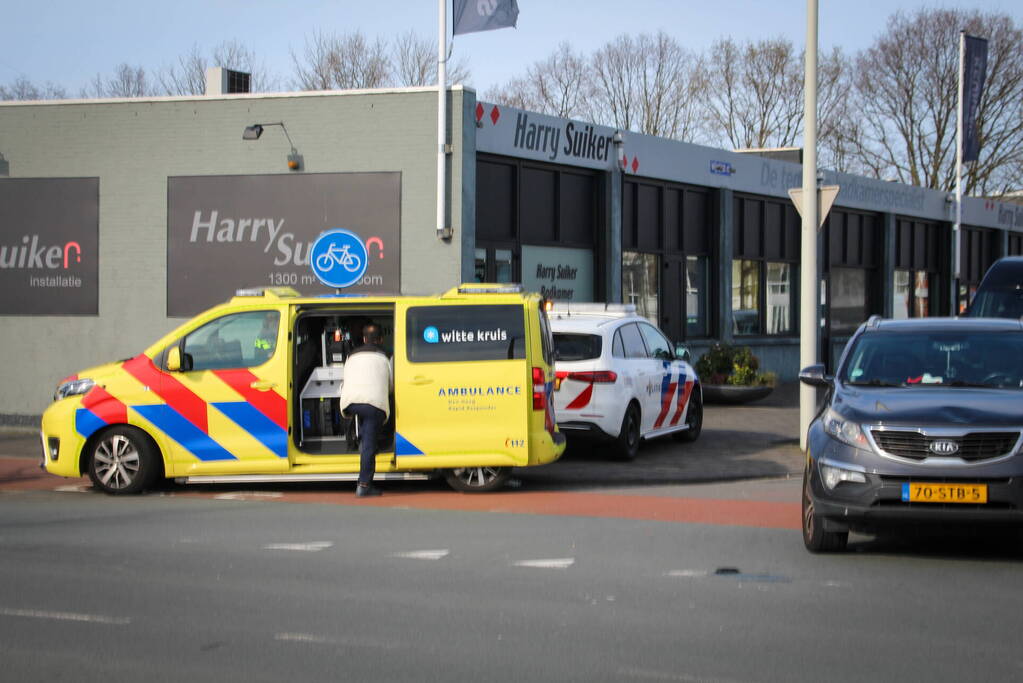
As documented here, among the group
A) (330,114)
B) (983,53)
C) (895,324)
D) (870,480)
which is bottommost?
(870,480)

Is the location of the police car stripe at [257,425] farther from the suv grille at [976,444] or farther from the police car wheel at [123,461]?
the suv grille at [976,444]

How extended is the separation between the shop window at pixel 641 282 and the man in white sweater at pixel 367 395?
11777 millimetres

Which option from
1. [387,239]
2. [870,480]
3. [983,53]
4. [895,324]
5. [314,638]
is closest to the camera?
[314,638]

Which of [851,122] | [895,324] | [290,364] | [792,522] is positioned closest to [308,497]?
[290,364]

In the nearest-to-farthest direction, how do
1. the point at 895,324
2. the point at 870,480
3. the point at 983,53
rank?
1. the point at 870,480
2. the point at 895,324
3. the point at 983,53

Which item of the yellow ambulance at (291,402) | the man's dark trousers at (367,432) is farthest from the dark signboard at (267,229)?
the man's dark trousers at (367,432)

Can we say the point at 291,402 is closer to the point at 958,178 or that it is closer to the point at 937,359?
the point at 937,359

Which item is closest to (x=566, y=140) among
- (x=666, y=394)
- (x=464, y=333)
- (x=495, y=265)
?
(x=495, y=265)

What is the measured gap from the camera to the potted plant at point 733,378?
21.1 meters

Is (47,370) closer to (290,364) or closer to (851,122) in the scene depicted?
(290,364)

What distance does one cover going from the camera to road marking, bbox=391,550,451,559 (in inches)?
336

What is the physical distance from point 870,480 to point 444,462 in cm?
472

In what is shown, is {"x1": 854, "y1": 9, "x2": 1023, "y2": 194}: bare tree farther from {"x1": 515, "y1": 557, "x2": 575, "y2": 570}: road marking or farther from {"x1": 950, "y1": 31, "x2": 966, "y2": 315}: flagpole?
{"x1": 515, "y1": 557, "x2": 575, "y2": 570}: road marking

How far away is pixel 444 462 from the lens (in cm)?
1161
